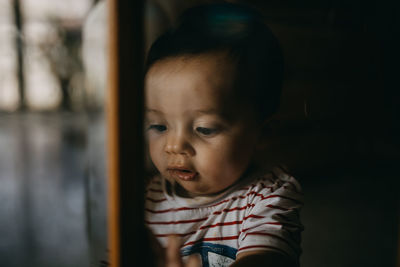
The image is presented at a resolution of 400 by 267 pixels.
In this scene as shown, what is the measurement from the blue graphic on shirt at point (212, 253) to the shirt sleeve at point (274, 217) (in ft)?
0.09

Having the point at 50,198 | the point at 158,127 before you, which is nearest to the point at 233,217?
the point at 158,127

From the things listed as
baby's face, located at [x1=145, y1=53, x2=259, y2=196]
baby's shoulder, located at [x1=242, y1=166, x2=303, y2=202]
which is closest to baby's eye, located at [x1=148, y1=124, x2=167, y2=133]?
baby's face, located at [x1=145, y1=53, x2=259, y2=196]

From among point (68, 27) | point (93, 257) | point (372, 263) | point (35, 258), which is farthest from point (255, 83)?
point (68, 27)

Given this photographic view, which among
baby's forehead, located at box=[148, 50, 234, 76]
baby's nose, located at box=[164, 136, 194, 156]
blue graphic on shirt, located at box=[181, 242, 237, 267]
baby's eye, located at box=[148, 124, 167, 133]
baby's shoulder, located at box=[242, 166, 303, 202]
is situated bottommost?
blue graphic on shirt, located at box=[181, 242, 237, 267]

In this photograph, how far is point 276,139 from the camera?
467 mm

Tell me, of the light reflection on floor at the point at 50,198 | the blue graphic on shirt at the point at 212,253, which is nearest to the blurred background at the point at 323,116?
the light reflection on floor at the point at 50,198

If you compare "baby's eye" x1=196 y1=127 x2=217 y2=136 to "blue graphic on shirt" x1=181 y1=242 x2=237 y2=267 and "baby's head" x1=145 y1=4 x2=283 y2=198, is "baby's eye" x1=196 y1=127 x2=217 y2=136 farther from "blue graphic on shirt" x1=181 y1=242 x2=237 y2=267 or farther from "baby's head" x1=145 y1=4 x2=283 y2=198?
"blue graphic on shirt" x1=181 y1=242 x2=237 y2=267

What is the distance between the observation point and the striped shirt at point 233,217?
0.44 metres

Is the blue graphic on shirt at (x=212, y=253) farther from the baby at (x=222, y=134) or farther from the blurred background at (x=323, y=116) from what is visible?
the blurred background at (x=323, y=116)

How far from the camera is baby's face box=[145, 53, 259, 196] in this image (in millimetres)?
415

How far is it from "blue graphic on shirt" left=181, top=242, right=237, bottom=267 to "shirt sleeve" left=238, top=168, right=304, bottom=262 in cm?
3

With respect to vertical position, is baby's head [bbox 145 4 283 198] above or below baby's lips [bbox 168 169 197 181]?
above

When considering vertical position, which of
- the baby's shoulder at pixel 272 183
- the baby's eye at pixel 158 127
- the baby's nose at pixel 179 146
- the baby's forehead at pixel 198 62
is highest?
the baby's forehead at pixel 198 62

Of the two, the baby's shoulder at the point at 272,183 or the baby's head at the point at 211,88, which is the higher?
the baby's head at the point at 211,88
